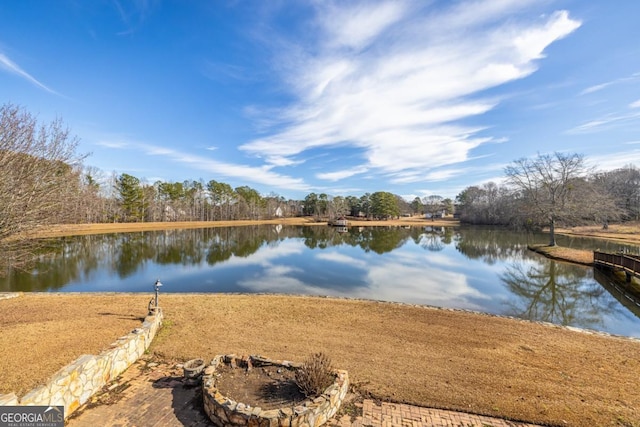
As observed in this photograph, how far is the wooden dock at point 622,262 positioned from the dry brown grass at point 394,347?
9.23m

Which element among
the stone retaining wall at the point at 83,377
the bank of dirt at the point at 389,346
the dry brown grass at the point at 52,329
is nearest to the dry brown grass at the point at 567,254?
the bank of dirt at the point at 389,346

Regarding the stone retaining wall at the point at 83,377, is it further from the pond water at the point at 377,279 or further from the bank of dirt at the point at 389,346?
the pond water at the point at 377,279

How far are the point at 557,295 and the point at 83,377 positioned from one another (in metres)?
17.2

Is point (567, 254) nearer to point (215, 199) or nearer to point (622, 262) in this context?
point (622, 262)

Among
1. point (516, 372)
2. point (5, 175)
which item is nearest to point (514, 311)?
point (516, 372)

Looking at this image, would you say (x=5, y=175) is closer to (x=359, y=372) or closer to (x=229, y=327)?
(x=229, y=327)

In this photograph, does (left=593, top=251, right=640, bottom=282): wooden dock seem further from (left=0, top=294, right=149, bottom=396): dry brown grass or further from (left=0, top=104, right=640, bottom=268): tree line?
(left=0, top=294, right=149, bottom=396): dry brown grass

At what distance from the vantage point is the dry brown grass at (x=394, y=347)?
465 cm

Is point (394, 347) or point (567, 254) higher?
point (567, 254)

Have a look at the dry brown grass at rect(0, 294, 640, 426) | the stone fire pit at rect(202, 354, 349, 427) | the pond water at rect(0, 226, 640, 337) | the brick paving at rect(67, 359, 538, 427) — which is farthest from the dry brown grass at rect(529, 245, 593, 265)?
the stone fire pit at rect(202, 354, 349, 427)

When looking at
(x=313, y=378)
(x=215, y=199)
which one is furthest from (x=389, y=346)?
(x=215, y=199)

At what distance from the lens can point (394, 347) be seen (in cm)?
663

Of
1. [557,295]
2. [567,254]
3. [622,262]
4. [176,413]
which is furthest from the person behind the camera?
[567,254]

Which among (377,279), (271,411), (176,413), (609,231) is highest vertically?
(609,231)
